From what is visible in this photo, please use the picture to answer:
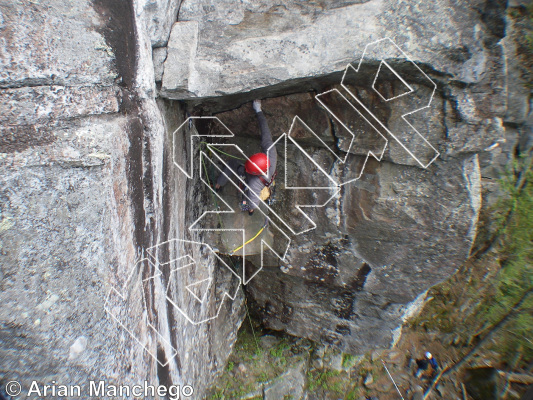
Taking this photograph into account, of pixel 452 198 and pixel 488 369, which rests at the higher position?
pixel 452 198

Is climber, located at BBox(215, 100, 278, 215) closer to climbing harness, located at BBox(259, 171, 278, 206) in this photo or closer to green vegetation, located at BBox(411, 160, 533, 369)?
climbing harness, located at BBox(259, 171, 278, 206)

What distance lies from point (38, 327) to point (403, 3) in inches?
116

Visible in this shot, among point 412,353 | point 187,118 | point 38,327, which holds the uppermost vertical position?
point 187,118

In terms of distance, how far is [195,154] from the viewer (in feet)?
9.98

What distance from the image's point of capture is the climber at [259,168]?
2769 mm

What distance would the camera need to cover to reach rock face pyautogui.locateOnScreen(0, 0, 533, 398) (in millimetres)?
1655

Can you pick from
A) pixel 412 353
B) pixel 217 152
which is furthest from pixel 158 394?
pixel 412 353

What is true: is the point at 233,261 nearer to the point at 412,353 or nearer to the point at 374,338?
the point at 374,338

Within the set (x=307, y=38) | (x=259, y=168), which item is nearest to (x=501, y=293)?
(x=259, y=168)

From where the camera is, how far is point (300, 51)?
2178 millimetres

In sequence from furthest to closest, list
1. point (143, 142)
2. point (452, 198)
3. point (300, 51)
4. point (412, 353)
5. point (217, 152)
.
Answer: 1. point (412, 353)
2. point (217, 152)
3. point (452, 198)
4. point (300, 51)
5. point (143, 142)

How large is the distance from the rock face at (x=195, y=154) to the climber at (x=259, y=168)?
6.1 inches

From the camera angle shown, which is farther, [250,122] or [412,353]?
[412,353]

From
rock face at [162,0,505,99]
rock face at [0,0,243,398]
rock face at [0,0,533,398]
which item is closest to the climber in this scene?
rock face at [0,0,533,398]
